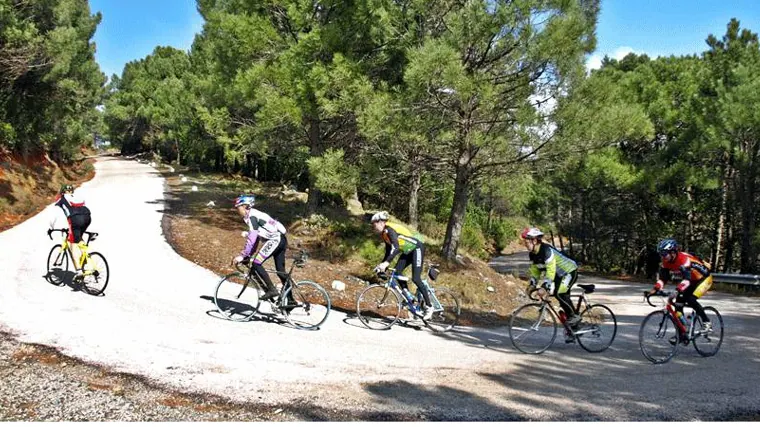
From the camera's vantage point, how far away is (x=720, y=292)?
17750 millimetres

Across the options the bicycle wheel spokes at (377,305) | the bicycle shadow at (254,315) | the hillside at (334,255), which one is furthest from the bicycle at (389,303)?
the bicycle shadow at (254,315)

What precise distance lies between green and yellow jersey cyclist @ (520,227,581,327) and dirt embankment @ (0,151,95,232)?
15.2 metres

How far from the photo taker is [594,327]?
28.0 feet

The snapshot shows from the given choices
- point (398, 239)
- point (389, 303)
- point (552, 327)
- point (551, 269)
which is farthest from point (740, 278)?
point (398, 239)

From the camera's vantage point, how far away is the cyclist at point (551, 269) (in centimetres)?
786

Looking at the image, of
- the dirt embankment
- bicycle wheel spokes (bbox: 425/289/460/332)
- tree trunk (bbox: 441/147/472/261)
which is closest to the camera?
bicycle wheel spokes (bbox: 425/289/460/332)

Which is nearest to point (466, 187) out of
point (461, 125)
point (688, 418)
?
point (461, 125)

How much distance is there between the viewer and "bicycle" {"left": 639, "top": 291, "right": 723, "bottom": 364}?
8031 millimetres

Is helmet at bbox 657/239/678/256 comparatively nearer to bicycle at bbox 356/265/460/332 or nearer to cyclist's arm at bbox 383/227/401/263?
bicycle at bbox 356/265/460/332

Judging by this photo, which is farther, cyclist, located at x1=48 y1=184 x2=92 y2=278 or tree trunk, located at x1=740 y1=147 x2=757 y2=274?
tree trunk, located at x1=740 y1=147 x2=757 y2=274

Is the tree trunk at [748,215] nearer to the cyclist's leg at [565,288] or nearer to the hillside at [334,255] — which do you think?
the hillside at [334,255]

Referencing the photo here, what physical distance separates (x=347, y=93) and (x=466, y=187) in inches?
167

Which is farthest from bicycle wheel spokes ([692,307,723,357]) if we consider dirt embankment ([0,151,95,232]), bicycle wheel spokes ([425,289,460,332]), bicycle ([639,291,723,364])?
dirt embankment ([0,151,95,232])

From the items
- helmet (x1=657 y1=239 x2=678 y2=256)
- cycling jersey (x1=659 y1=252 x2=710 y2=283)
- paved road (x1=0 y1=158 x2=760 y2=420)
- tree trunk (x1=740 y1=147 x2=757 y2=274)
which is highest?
tree trunk (x1=740 y1=147 x2=757 y2=274)
